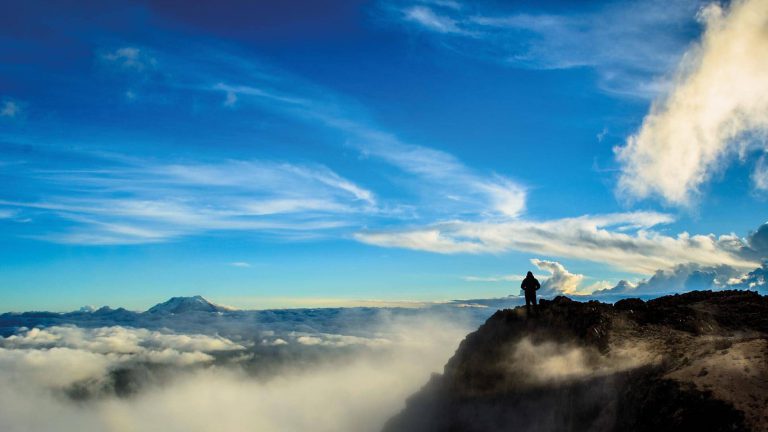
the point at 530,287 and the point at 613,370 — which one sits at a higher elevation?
the point at 530,287

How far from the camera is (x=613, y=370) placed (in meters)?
26.5

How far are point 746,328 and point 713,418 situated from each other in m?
15.8

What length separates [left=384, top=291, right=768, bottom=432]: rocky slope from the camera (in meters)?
19.3

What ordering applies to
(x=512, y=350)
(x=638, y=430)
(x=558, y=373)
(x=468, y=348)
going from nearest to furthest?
1. (x=638, y=430)
2. (x=558, y=373)
3. (x=512, y=350)
4. (x=468, y=348)

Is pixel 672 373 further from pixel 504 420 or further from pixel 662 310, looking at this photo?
pixel 504 420

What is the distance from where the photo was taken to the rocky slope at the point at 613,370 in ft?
63.3

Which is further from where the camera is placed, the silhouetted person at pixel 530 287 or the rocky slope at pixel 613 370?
the silhouetted person at pixel 530 287

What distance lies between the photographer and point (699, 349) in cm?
2347

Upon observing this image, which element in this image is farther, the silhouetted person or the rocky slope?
the silhouetted person

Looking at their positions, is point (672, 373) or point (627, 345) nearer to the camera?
point (672, 373)

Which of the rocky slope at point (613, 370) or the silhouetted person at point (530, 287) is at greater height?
the silhouetted person at point (530, 287)

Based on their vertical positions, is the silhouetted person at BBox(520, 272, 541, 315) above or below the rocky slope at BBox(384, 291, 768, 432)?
above

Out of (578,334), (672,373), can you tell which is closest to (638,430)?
(672,373)

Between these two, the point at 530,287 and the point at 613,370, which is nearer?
the point at 613,370
